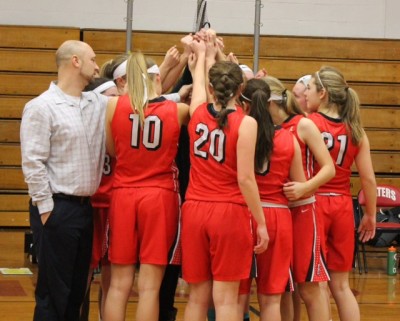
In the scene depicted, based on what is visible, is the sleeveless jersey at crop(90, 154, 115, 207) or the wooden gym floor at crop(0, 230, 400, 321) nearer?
the sleeveless jersey at crop(90, 154, 115, 207)

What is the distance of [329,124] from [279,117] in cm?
46

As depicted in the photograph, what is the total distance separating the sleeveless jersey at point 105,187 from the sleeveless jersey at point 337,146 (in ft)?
4.34

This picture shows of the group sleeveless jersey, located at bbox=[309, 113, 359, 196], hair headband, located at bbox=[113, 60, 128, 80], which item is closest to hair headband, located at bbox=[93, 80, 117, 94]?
hair headband, located at bbox=[113, 60, 128, 80]

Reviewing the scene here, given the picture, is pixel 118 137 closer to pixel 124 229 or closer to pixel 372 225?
pixel 124 229

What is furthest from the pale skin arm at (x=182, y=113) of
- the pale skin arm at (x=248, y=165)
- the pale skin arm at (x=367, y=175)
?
the pale skin arm at (x=367, y=175)

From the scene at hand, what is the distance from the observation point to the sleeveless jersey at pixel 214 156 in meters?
4.72

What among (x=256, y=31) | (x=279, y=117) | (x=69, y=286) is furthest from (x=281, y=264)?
(x=256, y=31)

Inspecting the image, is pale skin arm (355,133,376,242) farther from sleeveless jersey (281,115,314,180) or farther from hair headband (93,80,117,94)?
hair headband (93,80,117,94)

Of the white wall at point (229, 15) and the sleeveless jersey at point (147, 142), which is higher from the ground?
the white wall at point (229, 15)

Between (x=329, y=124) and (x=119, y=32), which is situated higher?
(x=119, y=32)

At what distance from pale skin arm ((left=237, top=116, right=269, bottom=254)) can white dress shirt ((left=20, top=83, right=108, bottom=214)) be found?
91 cm

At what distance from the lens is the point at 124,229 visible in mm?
5082

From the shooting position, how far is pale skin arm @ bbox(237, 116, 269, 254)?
4.63 meters

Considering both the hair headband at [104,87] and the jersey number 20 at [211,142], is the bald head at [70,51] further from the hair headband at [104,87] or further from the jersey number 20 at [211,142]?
the jersey number 20 at [211,142]
